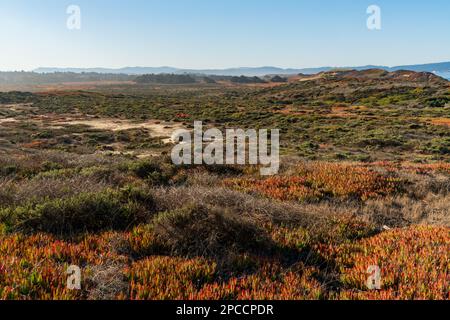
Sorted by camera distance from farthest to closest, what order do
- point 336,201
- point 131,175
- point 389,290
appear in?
1. point 131,175
2. point 336,201
3. point 389,290

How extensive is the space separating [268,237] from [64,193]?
458cm

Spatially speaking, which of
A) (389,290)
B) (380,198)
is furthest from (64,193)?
(380,198)

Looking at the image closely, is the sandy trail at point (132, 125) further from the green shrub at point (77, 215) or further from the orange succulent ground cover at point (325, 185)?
the green shrub at point (77, 215)

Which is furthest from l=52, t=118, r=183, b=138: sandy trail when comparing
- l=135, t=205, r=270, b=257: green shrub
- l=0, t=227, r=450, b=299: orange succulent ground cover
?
l=0, t=227, r=450, b=299: orange succulent ground cover

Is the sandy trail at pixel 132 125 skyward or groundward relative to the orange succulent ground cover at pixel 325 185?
skyward

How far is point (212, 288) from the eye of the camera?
418 centimetres

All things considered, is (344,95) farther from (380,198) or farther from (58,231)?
(58,231)

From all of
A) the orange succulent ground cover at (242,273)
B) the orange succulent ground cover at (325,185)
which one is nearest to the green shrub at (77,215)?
the orange succulent ground cover at (242,273)
